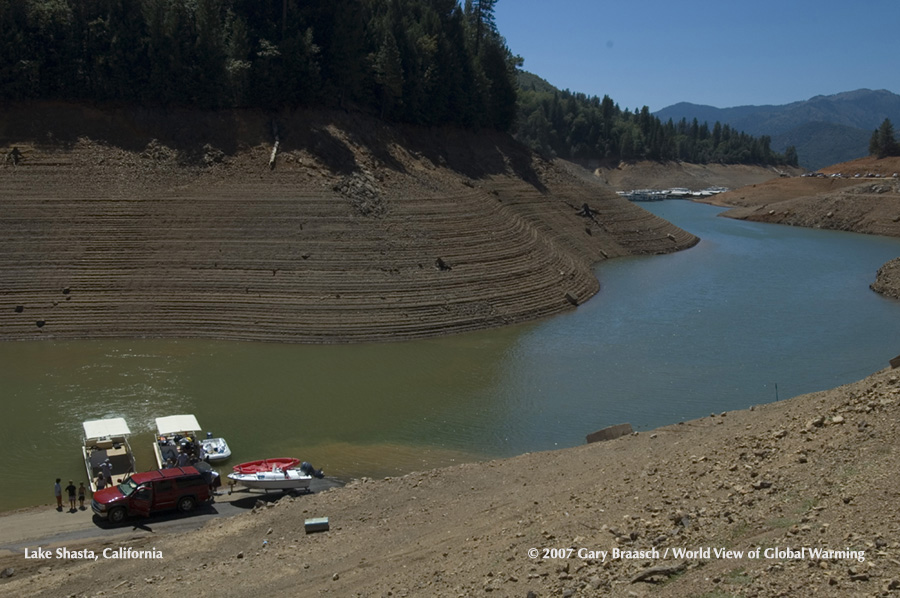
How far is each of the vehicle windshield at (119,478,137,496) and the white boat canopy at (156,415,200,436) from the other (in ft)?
12.7

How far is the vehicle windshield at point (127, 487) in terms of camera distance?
19.5m

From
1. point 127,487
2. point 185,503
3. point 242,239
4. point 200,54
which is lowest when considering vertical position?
point 185,503

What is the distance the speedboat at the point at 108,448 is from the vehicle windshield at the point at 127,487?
2.14 metres

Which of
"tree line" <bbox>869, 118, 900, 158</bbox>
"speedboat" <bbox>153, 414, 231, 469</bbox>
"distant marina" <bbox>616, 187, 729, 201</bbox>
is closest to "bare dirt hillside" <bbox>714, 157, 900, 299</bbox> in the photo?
"tree line" <bbox>869, 118, 900, 158</bbox>

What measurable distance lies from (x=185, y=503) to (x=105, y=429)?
17.1 feet

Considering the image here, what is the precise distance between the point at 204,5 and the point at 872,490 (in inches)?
1717

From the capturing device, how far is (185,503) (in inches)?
785

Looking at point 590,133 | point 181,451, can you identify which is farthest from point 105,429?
point 590,133

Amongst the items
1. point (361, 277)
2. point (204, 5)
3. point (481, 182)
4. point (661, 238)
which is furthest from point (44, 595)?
point (661, 238)

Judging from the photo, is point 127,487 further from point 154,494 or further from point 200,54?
point 200,54

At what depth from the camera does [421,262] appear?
136 feet

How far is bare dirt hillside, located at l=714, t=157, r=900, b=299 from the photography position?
288 feet

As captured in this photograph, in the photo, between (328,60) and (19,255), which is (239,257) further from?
(328,60)

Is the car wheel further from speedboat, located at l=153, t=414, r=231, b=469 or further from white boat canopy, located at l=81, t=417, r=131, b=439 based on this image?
white boat canopy, located at l=81, t=417, r=131, b=439
